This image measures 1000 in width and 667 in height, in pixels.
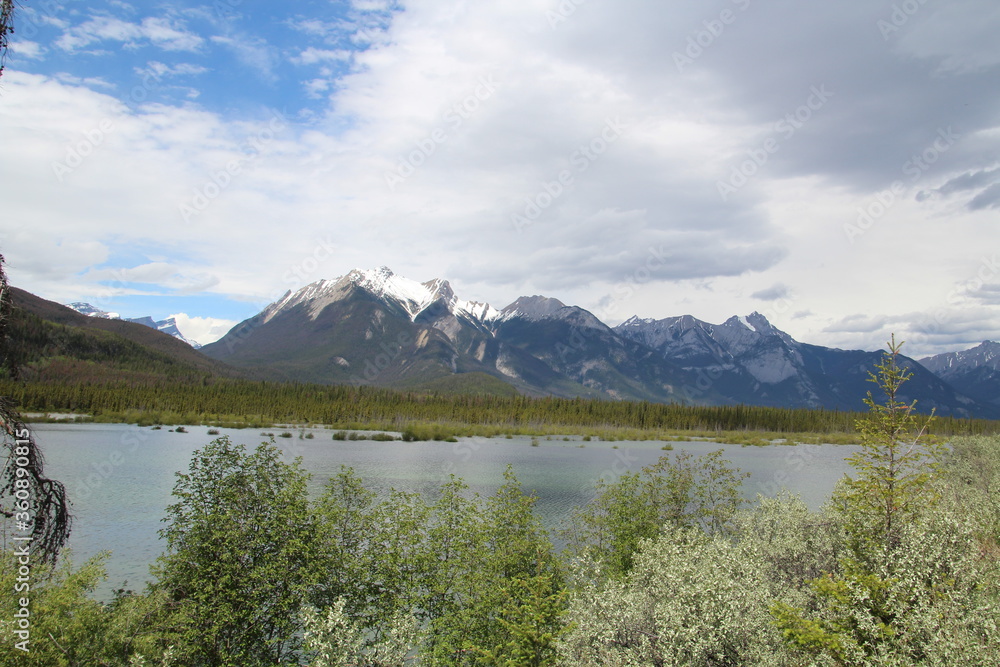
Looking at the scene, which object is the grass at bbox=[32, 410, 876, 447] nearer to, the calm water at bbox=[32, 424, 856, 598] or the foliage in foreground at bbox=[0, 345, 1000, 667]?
the calm water at bbox=[32, 424, 856, 598]

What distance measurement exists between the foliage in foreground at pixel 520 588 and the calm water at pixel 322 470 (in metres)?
7.93

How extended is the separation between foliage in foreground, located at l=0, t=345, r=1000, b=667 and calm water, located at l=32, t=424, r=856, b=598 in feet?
26.0

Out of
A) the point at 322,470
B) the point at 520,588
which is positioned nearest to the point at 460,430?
the point at 322,470

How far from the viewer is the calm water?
1467 inches

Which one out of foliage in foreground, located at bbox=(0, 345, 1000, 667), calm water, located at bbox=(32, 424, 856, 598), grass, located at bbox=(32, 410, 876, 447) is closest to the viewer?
A: foliage in foreground, located at bbox=(0, 345, 1000, 667)

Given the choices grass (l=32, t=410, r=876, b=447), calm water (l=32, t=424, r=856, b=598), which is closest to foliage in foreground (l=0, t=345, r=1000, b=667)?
calm water (l=32, t=424, r=856, b=598)

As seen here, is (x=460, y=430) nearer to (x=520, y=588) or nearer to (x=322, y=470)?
(x=322, y=470)

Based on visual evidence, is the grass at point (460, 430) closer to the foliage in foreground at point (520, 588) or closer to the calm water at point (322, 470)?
the calm water at point (322, 470)

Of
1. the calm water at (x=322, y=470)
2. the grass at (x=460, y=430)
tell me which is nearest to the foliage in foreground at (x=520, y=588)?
the calm water at (x=322, y=470)

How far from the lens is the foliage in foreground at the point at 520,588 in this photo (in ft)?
46.5

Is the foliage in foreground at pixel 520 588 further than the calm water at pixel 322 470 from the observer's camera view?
No

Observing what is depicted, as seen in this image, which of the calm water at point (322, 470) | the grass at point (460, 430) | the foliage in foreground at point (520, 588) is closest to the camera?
the foliage in foreground at point (520, 588)

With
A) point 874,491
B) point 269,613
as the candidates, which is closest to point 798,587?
point 874,491

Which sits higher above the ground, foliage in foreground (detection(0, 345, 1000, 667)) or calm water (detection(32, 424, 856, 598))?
foliage in foreground (detection(0, 345, 1000, 667))
